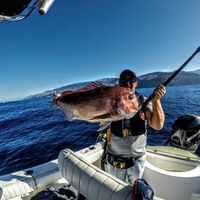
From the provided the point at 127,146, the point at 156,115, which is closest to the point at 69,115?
the point at 156,115

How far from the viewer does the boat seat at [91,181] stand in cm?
266

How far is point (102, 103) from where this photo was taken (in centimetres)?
135

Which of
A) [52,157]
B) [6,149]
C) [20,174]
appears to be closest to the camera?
[20,174]

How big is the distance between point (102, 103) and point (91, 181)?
2.08 m

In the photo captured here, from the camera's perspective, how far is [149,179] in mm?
4613

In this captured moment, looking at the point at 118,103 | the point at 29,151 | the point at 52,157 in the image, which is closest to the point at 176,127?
the point at 118,103

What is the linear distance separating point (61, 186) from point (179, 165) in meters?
2.79

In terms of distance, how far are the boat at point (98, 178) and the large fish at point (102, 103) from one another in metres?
1.59

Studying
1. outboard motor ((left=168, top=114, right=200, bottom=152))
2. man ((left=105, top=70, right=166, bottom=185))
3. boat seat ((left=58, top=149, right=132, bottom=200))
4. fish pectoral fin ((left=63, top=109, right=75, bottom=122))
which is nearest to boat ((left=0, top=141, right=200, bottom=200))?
boat seat ((left=58, top=149, right=132, bottom=200))

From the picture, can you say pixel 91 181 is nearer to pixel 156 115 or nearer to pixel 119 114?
pixel 156 115

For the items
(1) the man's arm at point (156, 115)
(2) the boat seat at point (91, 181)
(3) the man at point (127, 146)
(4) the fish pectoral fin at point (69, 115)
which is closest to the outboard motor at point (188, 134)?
(3) the man at point (127, 146)

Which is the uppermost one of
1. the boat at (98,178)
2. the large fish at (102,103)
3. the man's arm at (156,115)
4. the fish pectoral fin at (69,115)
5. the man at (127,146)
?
the large fish at (102,103)

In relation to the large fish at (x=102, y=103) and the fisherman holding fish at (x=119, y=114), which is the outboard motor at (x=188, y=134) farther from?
the large fish at (x=102, y=103)

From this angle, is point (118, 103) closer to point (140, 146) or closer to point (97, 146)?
point (140, 146)
